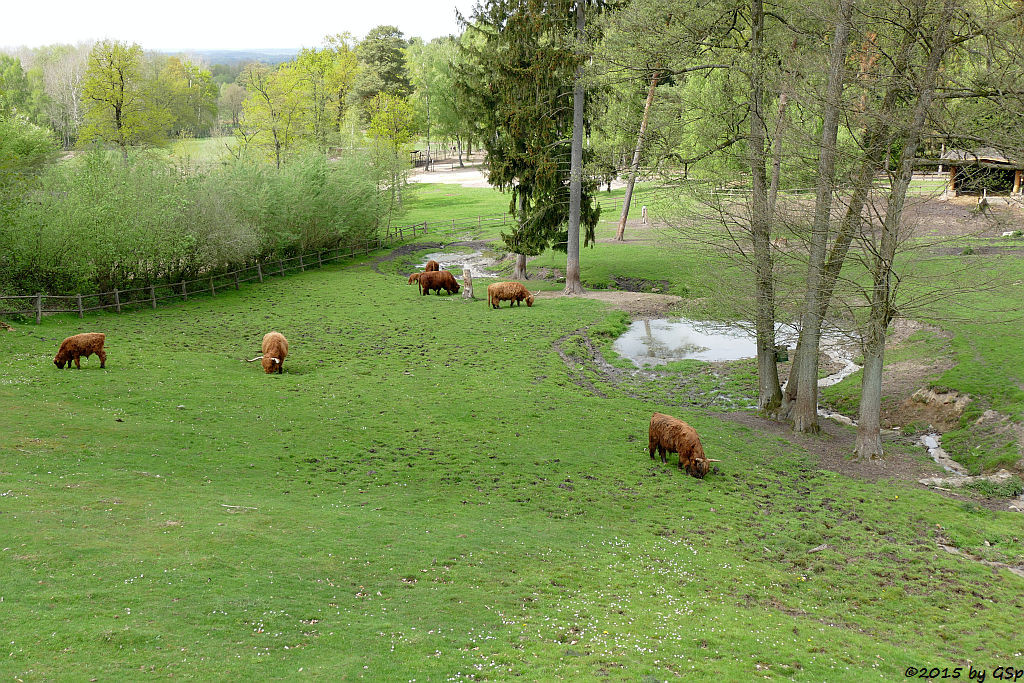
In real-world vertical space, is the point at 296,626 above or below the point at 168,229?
below

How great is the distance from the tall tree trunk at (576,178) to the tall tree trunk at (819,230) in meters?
17.8

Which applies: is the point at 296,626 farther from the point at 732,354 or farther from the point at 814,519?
the point at 732,354

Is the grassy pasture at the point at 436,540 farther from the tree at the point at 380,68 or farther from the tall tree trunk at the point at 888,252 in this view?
the tree at the point at 380,68

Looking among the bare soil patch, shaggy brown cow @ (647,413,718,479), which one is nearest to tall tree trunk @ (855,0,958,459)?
shaggy brown cow @ (647,413,718,479)

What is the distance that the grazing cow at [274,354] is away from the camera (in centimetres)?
2528

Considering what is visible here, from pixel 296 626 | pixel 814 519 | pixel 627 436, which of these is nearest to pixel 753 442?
pixel 627 436

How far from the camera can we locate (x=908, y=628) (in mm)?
11867

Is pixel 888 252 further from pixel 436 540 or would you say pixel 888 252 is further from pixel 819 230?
pixel 436 540

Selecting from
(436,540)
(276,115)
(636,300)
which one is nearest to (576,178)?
(636,300)

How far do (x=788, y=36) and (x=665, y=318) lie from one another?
1662cm

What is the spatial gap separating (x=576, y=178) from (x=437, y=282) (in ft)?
31.4

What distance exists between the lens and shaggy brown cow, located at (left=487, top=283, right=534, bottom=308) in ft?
120

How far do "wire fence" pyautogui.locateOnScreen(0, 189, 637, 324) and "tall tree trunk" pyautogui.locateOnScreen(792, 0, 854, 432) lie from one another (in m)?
28.5

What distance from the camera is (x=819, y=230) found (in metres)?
19.8
